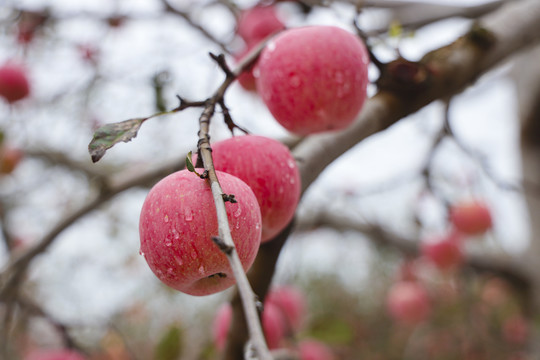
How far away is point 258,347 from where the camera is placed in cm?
25

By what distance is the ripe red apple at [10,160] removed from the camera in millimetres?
1983

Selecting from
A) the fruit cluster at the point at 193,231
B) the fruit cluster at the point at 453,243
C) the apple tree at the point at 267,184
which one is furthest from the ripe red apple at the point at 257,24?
the fruit cluster at the point at 453,243

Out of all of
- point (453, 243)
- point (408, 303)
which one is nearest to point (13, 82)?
point (453, 243)

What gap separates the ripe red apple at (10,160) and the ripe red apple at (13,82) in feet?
0.72

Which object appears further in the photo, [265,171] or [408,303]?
[408,303]

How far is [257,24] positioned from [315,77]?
85 centimetres

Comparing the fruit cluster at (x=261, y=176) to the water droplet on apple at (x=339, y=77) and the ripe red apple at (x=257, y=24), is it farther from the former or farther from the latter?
the ripe red apple at (x=257, y=24)

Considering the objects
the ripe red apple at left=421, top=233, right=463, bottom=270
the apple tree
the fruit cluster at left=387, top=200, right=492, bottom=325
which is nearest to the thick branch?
the apple tree

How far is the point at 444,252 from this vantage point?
6.68 feet

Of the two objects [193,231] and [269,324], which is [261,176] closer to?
[193,231]

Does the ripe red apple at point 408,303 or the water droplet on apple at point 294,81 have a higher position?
the water droplet on apple at point 294,81

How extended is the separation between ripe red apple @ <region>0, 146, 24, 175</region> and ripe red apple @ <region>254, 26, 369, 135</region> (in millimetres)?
1759

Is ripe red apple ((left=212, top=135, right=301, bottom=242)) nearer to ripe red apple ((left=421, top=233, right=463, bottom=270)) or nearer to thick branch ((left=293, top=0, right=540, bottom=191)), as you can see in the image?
thick branch ((left=293, top=0, right=540, bottom=191))

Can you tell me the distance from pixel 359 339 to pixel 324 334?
2883mm
